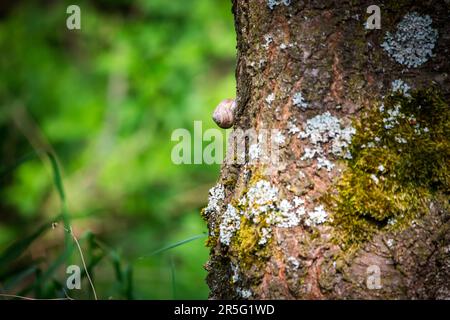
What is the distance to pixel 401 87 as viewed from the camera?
3.91 feet

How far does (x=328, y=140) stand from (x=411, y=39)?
1.06ft

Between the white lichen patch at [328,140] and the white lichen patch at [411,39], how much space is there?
218 mm

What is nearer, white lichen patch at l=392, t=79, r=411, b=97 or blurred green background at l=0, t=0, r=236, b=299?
white lichen patch at l=392, t=79, r=411, b=97

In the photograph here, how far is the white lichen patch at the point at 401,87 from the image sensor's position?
1.19m

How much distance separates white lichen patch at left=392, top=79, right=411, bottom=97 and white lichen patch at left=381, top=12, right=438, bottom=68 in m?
0.05

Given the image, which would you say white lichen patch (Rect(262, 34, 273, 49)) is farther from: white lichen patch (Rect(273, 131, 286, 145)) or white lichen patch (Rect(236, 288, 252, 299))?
white lichen patch (Rect(236, 288, 252, 299))

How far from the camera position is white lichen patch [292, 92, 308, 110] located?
1206mm

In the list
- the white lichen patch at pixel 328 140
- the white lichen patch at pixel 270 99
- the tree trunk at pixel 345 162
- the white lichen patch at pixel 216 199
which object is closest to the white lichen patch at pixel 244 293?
the tree trunk at pixel 345 162

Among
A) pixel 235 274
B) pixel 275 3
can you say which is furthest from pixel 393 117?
pixel 235 274

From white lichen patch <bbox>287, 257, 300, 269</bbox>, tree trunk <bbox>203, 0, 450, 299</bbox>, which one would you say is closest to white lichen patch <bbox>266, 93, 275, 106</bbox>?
tree trunk <bbox>203, 0, 450, 299</bbox>

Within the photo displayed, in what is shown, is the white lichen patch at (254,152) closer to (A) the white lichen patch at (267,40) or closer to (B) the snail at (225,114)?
(B) the snail at (225,114)
